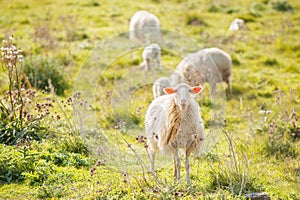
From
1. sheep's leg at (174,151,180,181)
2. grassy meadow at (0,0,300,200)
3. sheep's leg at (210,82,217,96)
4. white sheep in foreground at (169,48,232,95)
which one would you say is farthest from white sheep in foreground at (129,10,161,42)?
sheep's leg at (174,151,180,181)

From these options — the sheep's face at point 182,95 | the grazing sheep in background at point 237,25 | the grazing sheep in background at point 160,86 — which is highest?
the sheep's face at point 182,95

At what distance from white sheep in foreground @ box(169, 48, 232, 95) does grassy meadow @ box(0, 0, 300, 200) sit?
0.40 m

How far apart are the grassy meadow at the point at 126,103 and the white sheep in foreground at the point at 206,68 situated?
1.33 ft

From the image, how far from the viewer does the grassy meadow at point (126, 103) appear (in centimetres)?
575

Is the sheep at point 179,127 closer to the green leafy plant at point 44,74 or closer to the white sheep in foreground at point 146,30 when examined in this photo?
the green leafy plant at point 44,74

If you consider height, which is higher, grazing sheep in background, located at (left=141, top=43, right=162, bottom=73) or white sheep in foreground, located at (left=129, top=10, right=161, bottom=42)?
white sheep in foreground, located at (left=129, top=10, right=161, bottom=42)

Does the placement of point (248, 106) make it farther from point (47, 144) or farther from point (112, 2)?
point (112, 2)

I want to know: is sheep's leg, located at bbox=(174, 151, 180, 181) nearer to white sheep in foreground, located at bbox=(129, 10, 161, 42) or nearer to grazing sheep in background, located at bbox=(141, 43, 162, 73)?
grazing sheep in background, located at bbox=(141, 43, 162, 73)

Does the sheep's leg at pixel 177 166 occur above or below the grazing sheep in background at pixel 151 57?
below

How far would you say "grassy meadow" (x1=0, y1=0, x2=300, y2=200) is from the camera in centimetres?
575

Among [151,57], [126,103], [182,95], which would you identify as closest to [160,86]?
[126,103]

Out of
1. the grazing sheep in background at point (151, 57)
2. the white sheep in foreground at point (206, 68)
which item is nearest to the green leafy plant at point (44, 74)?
the grazing sheep in background at point (151, 57)

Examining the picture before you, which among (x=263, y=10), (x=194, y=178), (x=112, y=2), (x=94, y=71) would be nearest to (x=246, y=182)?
(x=194, y=178)

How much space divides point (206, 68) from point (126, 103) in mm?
1968
